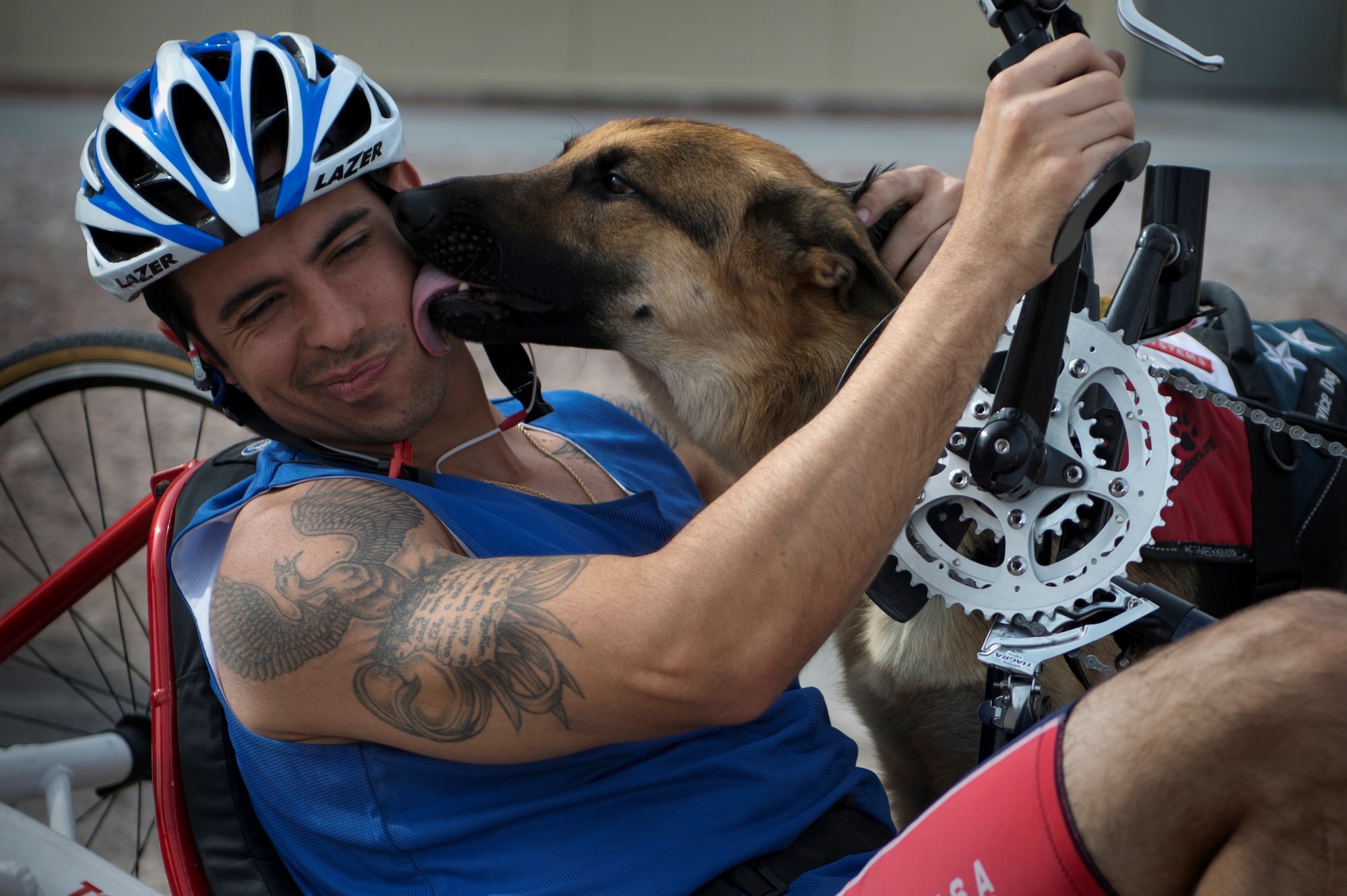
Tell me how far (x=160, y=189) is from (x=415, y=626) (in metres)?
0.91

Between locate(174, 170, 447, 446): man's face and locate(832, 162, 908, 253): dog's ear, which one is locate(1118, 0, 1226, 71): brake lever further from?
locate(174, 170, 447, 446): man's face

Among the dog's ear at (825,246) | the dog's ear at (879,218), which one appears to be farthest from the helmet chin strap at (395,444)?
the dog's ear at (879,218)

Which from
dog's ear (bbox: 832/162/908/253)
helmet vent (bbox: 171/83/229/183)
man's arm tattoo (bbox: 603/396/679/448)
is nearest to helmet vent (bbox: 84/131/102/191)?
helmet vent (bbox: 171/83/229/183)

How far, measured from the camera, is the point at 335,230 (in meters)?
1.80

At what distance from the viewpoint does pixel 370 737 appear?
146 centimetres

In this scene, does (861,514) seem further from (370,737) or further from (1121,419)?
(370,737)

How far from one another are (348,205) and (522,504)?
0.59m

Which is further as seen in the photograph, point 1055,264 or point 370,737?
point 370,737

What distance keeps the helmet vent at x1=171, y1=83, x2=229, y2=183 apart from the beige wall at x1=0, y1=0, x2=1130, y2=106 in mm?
9193

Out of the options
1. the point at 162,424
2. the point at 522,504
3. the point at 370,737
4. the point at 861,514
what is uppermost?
the point at 861,514

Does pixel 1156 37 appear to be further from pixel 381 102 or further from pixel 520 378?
pixel 381 102

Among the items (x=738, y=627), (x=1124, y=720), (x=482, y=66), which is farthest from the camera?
(x=482, y=66)

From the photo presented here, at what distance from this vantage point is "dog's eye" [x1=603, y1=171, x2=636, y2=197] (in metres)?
2.16

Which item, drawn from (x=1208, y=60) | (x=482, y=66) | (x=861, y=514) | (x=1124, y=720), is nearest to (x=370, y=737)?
(x=861, y=514)
